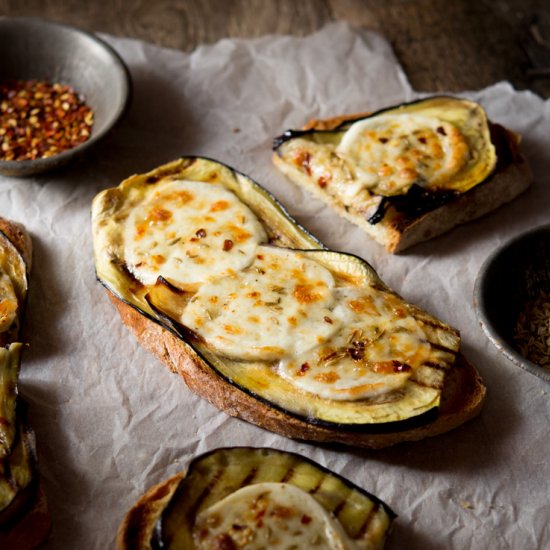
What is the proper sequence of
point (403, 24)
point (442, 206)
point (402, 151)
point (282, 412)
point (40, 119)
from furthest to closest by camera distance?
1. point (403, 24)
2. point (40, 119)
3. point (402, 151)
4. point (442, 206)
5. point (282, 412)

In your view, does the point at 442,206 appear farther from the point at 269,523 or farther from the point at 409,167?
the point at 269,523

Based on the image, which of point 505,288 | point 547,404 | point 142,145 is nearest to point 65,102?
point 142,145

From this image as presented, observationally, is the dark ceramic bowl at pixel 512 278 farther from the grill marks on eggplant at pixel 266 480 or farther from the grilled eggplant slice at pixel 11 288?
the grilled eggplant slice at pixel 11 288

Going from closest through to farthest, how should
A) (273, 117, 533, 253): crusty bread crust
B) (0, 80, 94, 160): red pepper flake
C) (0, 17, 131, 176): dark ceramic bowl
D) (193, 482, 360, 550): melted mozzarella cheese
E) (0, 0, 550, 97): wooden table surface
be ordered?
(193, 482, 360, 550): melted mozzarella cheese, (273, 117, 533, 253): crusty bread crust, (0, 80, 94, 160): red pepper flake, (0, 17, 131, 176): dark ceramic bowl, (0, 0, 550, 97): wooden table surface

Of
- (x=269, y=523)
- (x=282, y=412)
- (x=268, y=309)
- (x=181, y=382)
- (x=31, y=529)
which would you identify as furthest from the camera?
(x=181, y=382)

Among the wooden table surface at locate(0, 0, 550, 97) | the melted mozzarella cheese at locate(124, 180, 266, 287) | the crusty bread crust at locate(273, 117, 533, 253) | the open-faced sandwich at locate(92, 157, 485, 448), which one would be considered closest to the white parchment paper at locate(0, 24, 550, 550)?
the crusty bread crust at locate(273, 117, 533, 253)

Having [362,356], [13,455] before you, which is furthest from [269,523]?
[13,455]

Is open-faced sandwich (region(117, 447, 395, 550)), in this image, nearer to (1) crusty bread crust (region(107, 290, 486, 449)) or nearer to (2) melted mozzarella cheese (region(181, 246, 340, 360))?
(1) crusty bread crust (region(107, 290, 486, 449))

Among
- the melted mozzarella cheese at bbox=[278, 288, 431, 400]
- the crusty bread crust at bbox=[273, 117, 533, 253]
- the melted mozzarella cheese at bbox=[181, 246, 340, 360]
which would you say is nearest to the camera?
the melted mozzarella cheese at bbox=[278, 288, 431, 400]

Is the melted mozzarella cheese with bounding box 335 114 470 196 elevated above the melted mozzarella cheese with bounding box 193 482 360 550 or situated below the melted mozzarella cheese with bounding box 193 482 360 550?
above
